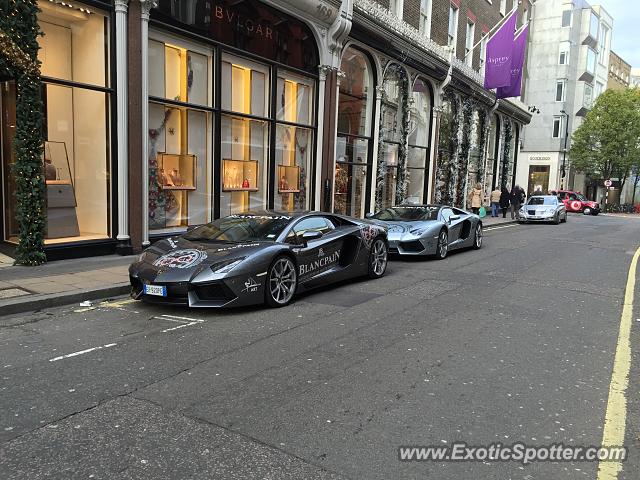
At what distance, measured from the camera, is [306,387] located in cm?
443

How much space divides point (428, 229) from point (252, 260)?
231 inches

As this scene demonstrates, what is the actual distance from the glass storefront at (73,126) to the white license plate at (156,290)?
173 inches

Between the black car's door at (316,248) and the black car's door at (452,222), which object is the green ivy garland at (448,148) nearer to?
the black car's door at (452,222)

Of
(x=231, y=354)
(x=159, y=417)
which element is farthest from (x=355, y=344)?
(x=159, y=417)

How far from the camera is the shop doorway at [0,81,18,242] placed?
10094 millimetres

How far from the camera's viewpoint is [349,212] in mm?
19500

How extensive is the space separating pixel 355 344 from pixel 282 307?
1.83 m

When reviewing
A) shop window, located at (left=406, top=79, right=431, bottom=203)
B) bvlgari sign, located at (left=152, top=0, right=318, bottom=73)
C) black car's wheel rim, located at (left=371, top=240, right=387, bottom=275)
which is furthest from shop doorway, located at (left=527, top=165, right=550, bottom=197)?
black car's wheel rim, located at (left=371, top=240, right=387, bottom=275)

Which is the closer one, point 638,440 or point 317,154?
point 638,440

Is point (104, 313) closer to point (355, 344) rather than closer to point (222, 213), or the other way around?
point (355, 344)

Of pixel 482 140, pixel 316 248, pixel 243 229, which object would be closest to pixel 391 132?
pixel 482 140

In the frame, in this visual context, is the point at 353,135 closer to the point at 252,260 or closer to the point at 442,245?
the point at 442,245

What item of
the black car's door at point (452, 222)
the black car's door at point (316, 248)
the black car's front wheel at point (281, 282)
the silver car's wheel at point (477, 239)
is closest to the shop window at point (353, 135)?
the silver car's wheel at point (477, 239)

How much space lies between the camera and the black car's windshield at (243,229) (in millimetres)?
7523
